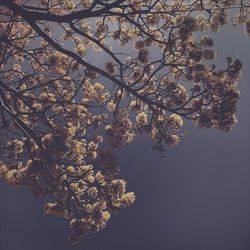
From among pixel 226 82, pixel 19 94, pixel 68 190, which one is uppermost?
pixel 226 82

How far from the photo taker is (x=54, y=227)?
15.3 meters

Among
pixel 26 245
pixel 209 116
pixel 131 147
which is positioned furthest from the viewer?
pixel 131 147

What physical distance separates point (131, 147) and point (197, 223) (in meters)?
3.45

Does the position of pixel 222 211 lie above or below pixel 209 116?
above

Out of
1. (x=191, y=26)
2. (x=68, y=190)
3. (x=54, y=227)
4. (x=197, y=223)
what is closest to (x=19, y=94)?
(x=68, y=190)

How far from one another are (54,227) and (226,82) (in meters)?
10.9

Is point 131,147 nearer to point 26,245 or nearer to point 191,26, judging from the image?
point 26,245

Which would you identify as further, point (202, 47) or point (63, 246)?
point (63, 246)

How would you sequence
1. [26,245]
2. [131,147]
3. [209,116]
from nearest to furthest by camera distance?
1. [209,116]
2. [26,245]
3. [131,147]

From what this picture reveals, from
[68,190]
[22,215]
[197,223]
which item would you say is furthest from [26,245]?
[68,190]

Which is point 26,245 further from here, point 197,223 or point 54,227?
point 197,223

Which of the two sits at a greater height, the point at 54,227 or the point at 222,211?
→ the point at 222,211

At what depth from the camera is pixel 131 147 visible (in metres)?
16.4

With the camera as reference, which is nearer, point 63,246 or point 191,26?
point 191,26
